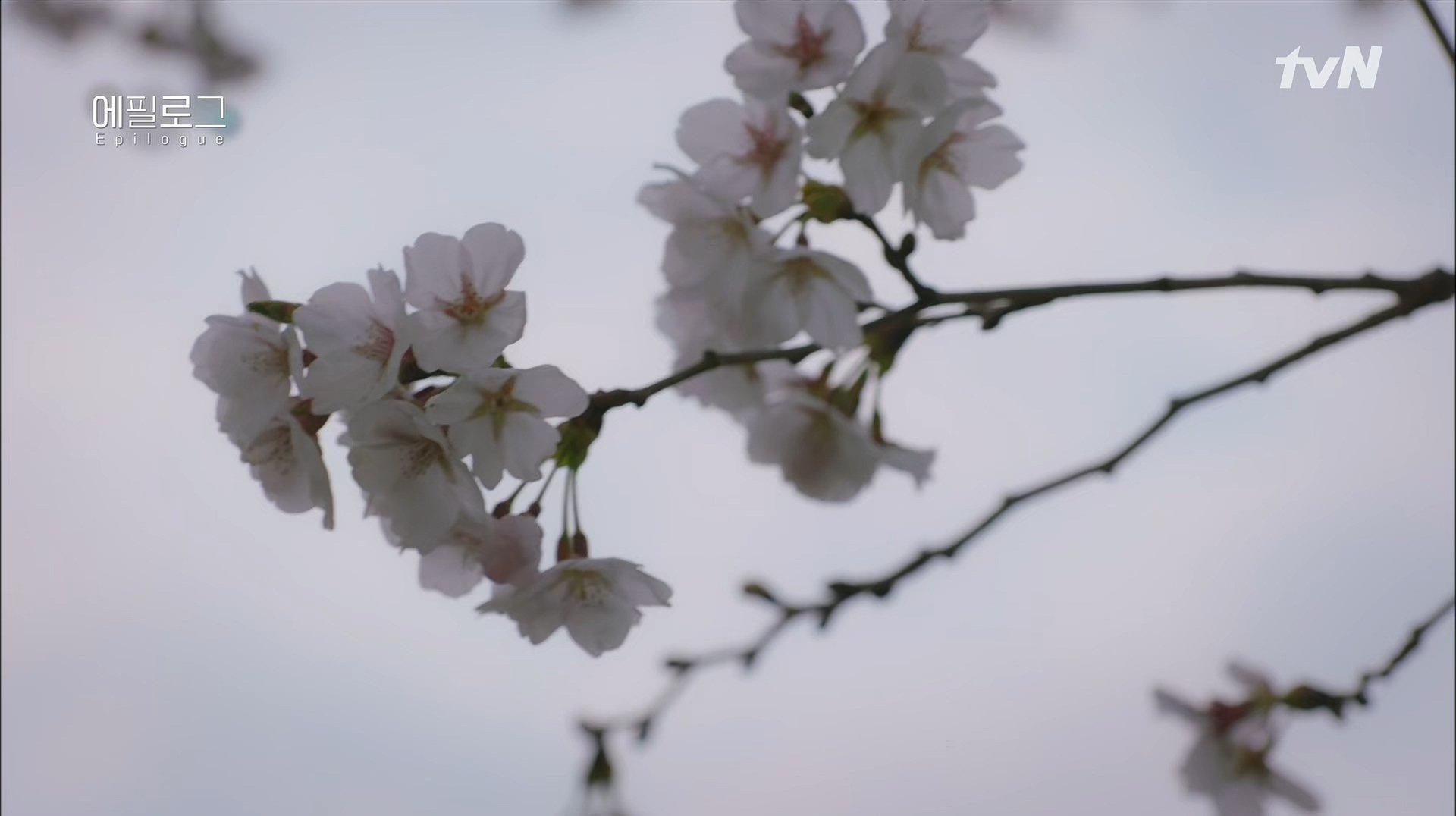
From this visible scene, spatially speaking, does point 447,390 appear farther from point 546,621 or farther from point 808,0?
point 808,0

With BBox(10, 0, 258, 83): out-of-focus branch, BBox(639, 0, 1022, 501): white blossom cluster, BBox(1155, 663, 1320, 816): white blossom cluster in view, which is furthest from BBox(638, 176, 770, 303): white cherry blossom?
BBox(10, 0, 258, 83): out-of-focus branch

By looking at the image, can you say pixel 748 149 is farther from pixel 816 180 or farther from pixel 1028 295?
pixel 1028 295

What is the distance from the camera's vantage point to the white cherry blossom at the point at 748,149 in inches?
50.1

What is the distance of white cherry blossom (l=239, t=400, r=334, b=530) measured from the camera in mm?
1237

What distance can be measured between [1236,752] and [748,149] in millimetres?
1420

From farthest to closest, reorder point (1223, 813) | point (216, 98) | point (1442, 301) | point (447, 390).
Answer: point (216, 98) → point (1223, 813) → point (1442, 301) → point (447, 390)

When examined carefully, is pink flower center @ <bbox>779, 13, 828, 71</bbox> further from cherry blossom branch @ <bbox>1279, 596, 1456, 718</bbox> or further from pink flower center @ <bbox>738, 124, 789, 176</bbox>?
cherry blossom branch @ <bbox>1279, 596, 1456, 718</bbox>

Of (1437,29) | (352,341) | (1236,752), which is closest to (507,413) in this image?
(352,341)

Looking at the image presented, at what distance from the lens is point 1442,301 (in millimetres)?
1263

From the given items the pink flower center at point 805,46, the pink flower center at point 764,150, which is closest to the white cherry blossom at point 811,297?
the pink flower center at point 764,150

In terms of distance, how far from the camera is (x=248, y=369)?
1.26 metres

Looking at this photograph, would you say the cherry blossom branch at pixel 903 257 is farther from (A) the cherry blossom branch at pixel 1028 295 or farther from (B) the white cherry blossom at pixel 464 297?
(B) the white cherry blossom at pixel 464 297

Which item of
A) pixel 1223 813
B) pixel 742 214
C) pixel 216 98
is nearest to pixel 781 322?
pixel 742 214

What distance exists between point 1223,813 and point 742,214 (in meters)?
1.46
